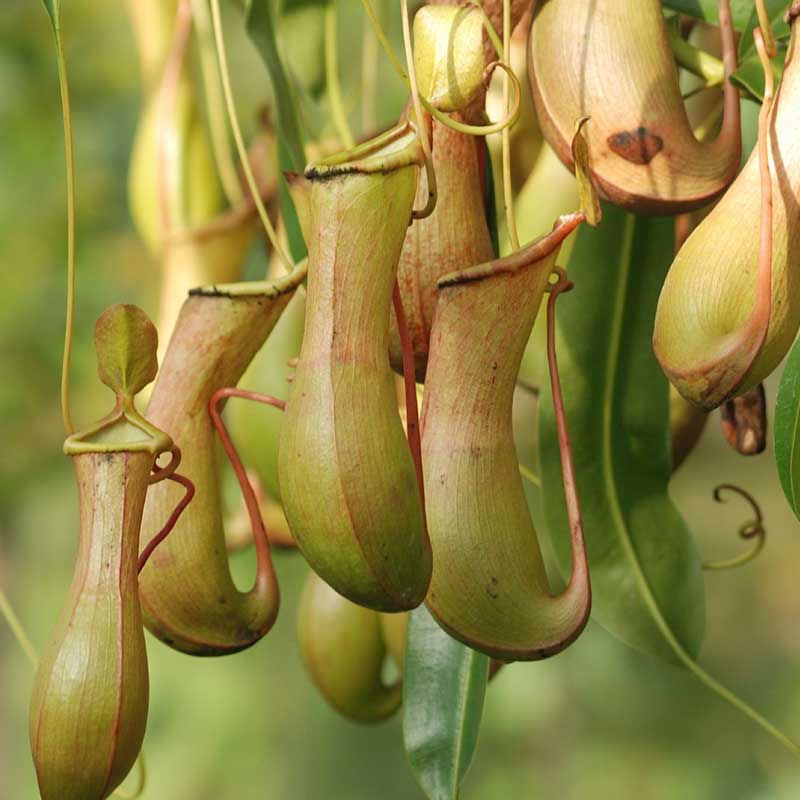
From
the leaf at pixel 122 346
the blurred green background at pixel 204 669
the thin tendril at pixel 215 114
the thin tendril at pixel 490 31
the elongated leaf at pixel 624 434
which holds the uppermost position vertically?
the thin tendril at pixel 490 31

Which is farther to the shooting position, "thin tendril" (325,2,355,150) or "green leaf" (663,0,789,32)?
"thin tendril" (325,2,355,150)

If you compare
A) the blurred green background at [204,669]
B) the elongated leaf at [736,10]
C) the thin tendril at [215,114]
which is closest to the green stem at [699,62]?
the elongated leaf at [736,10]

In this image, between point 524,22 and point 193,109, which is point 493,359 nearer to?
point 524,22

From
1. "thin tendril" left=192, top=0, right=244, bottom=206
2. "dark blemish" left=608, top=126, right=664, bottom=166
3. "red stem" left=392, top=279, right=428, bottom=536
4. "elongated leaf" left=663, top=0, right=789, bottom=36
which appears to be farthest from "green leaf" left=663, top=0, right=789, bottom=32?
"thin tendril" left=192, top=0, right=244, bottom=206

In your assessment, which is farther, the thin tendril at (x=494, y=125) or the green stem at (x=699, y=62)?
Answer: the green stem at (x=699, y=62)

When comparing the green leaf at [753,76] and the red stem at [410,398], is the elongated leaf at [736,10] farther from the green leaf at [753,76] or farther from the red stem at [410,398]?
the red stem at [410,398]

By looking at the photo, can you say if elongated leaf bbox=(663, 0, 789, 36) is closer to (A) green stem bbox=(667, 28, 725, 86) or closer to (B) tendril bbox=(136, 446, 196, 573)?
(A) green stem bbox=(667, 28, 725, 86)
